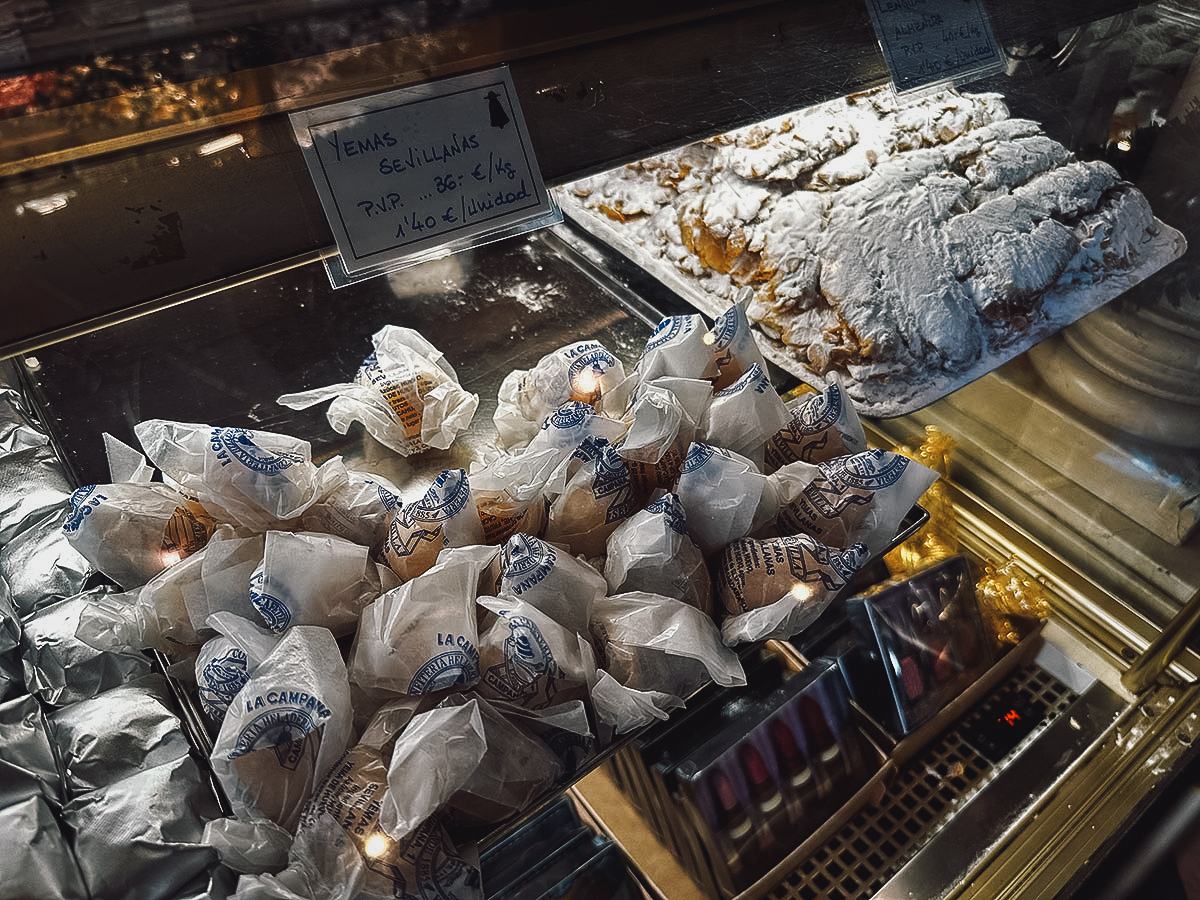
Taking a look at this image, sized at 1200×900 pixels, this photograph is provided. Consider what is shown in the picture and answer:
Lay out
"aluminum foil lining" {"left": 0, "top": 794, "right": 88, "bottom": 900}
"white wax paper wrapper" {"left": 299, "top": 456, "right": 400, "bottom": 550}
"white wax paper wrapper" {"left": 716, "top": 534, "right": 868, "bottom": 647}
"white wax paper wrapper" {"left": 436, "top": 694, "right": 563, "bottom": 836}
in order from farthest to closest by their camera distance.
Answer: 1. "white wax paper wrapper" {"left": 299, "top": 456, "right": 400, "bottom": 550}
2. "white wax paper wrapper" {"left": 716, "top": 534, "right": 868, "bottom": 647}
3. "white wax paper wrapper" {"left": 436, "top": 694, "right": 563, "bottom": 836}
4. "aluminum foil lining" {"left": 0, "top": 794, "right": 88, "bottom": 900}

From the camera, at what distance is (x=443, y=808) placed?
81 centimetres

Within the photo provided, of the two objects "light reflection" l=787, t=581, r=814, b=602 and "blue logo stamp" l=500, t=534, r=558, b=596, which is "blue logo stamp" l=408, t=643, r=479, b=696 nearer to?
"blue logo stamp" l=500, t=534, r=558, b=596

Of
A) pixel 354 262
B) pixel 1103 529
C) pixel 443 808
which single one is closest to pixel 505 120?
pixel 354 262

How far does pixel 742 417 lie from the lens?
3.62ft

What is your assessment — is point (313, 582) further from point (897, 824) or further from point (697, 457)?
point (897, 824)

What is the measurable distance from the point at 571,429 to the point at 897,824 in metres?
0.69

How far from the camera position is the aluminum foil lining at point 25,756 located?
78cm

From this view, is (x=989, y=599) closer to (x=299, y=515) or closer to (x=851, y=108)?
(x=299, y=515)

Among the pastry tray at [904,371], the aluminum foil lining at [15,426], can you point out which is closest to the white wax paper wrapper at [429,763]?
the aluminum foil lining at [15,426]

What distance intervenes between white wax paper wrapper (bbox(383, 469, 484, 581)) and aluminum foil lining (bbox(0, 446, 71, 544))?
0.56 m

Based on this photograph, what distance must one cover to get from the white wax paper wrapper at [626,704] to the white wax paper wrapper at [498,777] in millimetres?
79

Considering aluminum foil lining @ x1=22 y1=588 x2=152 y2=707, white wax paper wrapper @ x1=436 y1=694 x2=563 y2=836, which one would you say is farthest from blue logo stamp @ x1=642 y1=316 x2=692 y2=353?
aluminum foil lining @ x1=22 y1=588 x2=152 y2=707

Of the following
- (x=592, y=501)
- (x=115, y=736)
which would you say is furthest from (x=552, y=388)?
(x=115, y=736)

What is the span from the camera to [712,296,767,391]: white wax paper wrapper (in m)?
1.24
